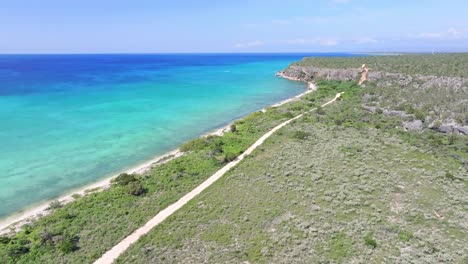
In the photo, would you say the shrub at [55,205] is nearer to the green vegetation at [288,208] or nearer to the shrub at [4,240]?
the green vegetation at [288,208]

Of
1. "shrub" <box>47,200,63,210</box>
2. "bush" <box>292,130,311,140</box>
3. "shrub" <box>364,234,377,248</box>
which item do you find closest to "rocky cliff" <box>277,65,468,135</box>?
"bush" <box>292,130,311,140</box>


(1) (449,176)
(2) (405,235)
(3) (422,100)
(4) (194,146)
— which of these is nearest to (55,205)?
(4) (194,146)

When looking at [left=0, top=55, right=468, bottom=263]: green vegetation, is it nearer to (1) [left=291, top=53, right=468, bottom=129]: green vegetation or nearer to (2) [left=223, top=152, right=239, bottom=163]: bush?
(2) [left=223, top=152, right=239, bottom=163]: bush

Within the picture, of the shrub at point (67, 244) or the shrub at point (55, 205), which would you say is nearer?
the shrub at point (67, 244)

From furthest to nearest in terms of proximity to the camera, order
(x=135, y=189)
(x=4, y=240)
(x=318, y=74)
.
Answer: (x=318, y=74) < (x=135, y=189) < (x=4, y=240)

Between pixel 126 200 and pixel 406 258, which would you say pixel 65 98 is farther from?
pixel 406 258

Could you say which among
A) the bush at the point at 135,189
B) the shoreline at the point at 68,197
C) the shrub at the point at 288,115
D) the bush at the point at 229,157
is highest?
the shrub at the point at 288,115

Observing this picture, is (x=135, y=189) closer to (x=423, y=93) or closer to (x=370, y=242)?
(x=370, y=242)

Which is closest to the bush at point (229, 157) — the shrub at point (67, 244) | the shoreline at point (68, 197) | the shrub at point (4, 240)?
the shoreline at point (68, 197)
